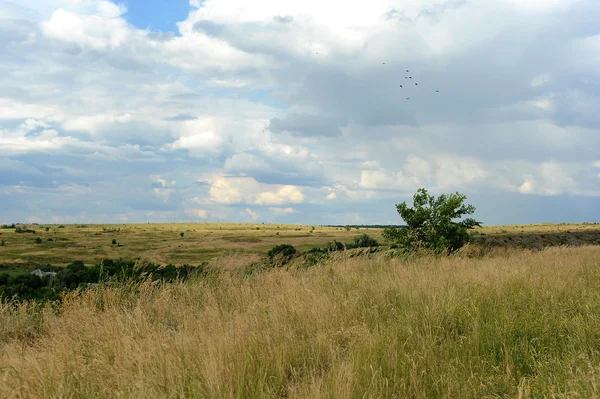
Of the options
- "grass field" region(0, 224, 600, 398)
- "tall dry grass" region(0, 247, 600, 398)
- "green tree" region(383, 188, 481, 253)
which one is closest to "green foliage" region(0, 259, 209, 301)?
"grass field" region(0, 224, 600, 398)

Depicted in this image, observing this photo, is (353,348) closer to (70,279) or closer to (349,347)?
(349,347)

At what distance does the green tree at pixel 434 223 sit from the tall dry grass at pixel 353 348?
12.8 metres

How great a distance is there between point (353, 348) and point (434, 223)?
58.0ft

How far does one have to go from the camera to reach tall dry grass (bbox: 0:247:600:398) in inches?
175

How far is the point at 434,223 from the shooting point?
22219 millimetres

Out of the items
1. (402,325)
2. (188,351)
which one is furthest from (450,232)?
(188,351)

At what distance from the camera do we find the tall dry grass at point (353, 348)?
4445mm

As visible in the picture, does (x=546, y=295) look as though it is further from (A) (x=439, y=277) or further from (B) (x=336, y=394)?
(B) (x=336, y=394)

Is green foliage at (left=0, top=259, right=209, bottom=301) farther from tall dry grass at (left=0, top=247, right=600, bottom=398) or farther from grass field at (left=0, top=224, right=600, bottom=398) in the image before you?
tall dry grass at (left=0, top=247, right=600, bottom=398)

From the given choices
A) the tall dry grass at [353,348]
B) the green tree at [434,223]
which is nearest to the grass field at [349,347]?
the tall dry grass at [353,348]

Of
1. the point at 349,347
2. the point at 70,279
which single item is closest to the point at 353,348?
the point at 349,347

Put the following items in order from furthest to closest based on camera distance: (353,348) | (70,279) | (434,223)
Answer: (434,223)
(70,279)
(353,348)

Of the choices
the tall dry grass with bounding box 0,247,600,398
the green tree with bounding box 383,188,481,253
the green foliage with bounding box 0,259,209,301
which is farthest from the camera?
the green tree with bounding box 383,188,481,253

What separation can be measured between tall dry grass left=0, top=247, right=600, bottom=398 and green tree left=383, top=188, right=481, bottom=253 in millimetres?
12770
